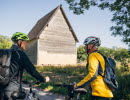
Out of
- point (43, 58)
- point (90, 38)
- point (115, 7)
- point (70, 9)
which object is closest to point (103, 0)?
point (115, 7)

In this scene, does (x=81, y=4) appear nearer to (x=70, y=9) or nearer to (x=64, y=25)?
(x=70, y=9)

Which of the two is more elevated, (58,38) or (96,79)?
(58,38)

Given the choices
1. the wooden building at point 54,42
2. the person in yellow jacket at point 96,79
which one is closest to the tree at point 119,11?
the person in yellow jacket at point 96,79

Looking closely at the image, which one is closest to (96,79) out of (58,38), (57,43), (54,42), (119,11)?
(119,11)

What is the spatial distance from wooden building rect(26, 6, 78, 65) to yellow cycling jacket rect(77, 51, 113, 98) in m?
25.3

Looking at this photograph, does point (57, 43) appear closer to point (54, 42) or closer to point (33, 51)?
point (54, 42)

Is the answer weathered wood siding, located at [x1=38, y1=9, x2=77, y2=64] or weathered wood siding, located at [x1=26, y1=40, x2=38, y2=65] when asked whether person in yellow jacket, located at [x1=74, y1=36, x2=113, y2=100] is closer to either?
weathered wood siding, located at [x1=38, y1=9, x2=77, y2=64]

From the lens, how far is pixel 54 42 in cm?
3064

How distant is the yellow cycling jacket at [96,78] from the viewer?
3246mm

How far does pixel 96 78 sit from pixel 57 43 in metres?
27.7

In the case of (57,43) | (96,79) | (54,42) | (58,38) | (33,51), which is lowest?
(96,79)

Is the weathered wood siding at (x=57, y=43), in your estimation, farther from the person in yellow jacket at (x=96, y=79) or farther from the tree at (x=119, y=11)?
the person in yellow jacket at (x=96, y=79)

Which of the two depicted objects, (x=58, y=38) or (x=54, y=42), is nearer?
(x=54, y=42)

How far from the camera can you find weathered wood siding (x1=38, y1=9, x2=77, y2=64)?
29391 mm
